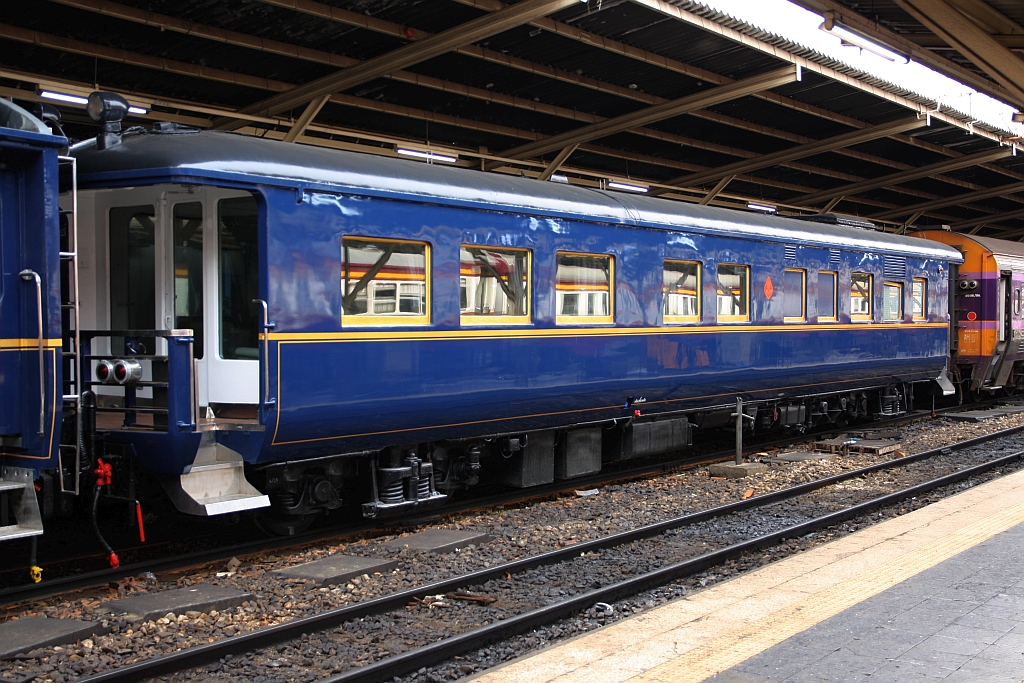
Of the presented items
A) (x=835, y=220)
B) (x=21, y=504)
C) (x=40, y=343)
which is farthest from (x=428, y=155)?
(x=21, y=504)

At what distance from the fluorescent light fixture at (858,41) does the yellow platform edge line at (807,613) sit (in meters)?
4.90

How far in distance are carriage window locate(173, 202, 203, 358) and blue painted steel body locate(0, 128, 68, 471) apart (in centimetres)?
132

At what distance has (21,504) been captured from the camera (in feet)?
19.6

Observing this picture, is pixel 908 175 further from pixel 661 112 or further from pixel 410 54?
pixel 410 54

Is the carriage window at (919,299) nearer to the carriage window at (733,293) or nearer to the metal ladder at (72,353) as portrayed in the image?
the carriage window at (733,293)

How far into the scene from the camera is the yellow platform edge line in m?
4.85

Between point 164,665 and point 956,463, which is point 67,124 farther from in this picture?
point 956,463

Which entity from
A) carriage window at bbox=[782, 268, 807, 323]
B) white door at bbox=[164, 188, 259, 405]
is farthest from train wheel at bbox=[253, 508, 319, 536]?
carriage window at bbox=[782, 268, 807, 323]

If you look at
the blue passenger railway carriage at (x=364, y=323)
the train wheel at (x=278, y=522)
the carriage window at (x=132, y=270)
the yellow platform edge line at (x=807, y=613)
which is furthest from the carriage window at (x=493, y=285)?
the yellow platform edge line at (x=807, y=613)

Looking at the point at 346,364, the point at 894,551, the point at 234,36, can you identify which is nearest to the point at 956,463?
the point at 894,551

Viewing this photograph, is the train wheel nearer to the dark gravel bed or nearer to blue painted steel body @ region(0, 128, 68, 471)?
the dark gravel bed

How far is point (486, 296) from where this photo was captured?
8898mm

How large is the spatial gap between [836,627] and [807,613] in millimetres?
320

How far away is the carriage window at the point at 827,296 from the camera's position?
13.9 metres
